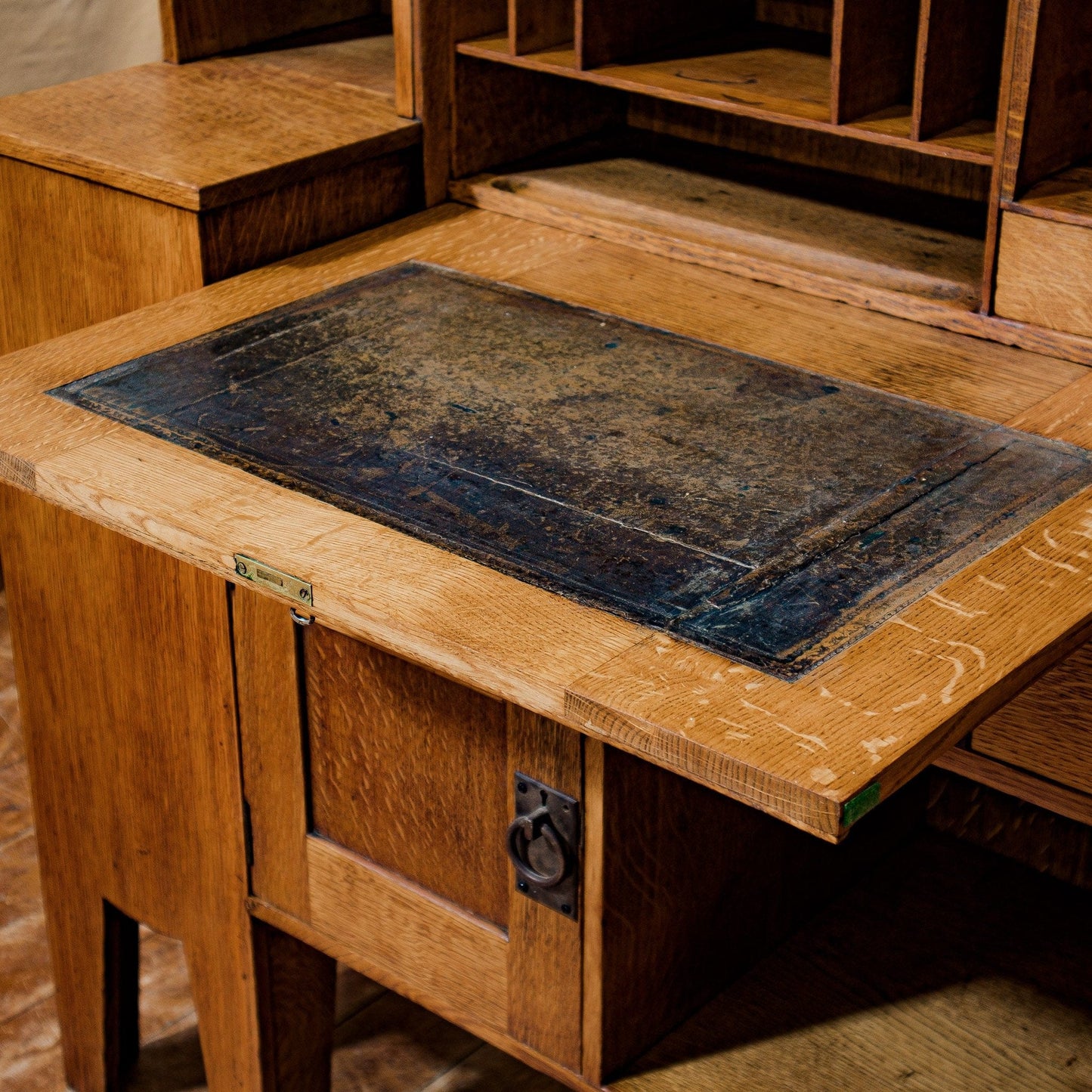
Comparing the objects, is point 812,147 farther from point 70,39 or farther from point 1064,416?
point 70,39

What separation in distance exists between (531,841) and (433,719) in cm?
14

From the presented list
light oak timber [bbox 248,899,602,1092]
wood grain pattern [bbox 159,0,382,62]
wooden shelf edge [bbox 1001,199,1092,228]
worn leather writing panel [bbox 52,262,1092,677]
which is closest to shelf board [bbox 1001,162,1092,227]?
wooden shelf edge [bbox 1001,199,1092,228]

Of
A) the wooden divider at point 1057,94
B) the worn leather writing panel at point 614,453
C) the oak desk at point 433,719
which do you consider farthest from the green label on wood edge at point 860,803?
the wooden divider at point 1057,94

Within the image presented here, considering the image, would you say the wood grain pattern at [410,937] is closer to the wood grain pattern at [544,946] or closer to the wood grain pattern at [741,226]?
the wood grain pattern at [544,946]

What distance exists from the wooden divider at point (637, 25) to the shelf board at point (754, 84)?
0.02 m

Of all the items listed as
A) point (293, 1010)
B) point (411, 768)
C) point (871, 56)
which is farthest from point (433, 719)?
point (871, 56)

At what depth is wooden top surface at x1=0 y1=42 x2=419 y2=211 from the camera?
67.5 inches

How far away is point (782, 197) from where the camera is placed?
1.89m

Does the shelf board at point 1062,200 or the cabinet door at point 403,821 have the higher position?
the shelf board at point 1062,200

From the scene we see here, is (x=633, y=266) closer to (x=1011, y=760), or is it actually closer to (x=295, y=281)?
Answer: (x=295, y=281)

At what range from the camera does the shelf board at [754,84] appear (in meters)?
1.53

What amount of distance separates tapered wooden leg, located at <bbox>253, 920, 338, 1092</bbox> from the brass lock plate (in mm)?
447

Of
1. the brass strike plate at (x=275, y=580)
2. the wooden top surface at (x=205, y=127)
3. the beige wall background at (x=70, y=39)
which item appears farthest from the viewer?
the beige wall background at (x=70, y=39)

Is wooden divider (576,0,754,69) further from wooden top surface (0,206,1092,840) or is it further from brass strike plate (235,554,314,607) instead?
brass strike plate (235,554,314,607)
